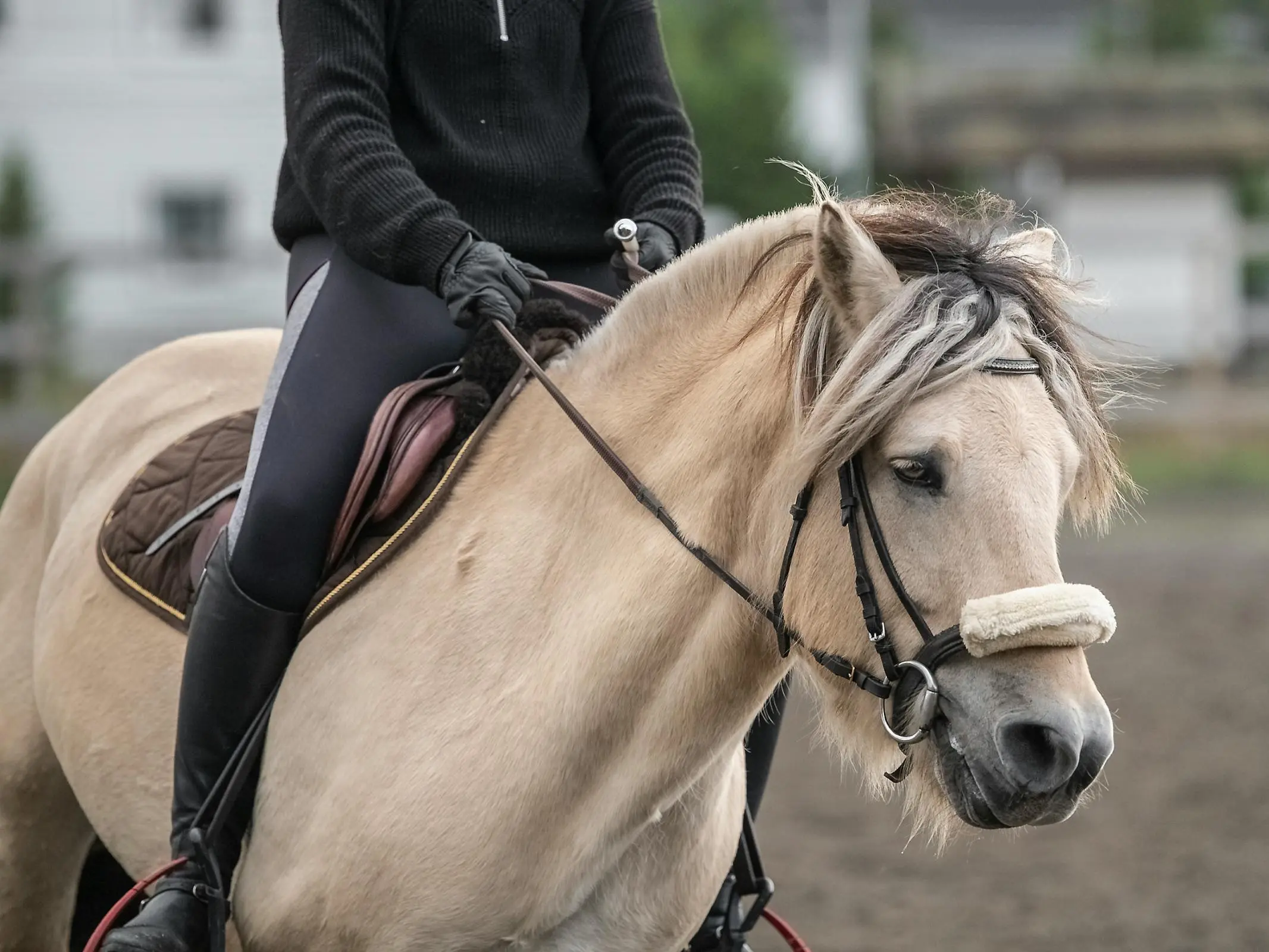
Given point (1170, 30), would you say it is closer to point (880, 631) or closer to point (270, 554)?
point (270, 554)

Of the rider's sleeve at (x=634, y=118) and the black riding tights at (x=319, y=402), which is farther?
the rider's sleeve at (x=634, y=118)

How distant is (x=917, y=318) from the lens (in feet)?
7.95

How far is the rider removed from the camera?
3002 mm

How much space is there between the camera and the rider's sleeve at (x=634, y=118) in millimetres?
3520

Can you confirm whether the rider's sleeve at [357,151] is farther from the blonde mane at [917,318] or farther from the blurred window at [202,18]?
the blurred window at [202,18]

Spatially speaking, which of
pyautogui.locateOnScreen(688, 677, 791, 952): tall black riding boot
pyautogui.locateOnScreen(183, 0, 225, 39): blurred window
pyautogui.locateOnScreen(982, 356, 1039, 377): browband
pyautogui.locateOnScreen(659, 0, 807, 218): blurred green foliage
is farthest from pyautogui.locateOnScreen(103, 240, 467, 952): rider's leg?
pyautogui.locateOnScreen(183, 0, 225, 39): blurred window

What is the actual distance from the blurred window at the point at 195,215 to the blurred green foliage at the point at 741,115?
23.4 feet

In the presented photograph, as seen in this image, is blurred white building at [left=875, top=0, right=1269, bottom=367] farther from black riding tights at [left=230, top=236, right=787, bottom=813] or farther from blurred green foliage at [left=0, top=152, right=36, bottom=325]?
black riding tights at [left=230, top=236, right=787, bottom=813]

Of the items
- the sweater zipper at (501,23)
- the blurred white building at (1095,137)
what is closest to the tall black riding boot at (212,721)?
the sweater zipper at (501,23)

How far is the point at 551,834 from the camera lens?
109 inches

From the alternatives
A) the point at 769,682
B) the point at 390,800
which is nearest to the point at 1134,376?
the point at 769,682

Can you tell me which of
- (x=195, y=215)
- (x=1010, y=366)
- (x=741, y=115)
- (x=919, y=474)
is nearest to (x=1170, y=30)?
(x=741, y=115)

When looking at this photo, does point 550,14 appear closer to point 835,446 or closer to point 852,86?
point 835,446

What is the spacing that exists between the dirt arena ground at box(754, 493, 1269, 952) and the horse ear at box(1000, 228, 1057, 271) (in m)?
1.31
